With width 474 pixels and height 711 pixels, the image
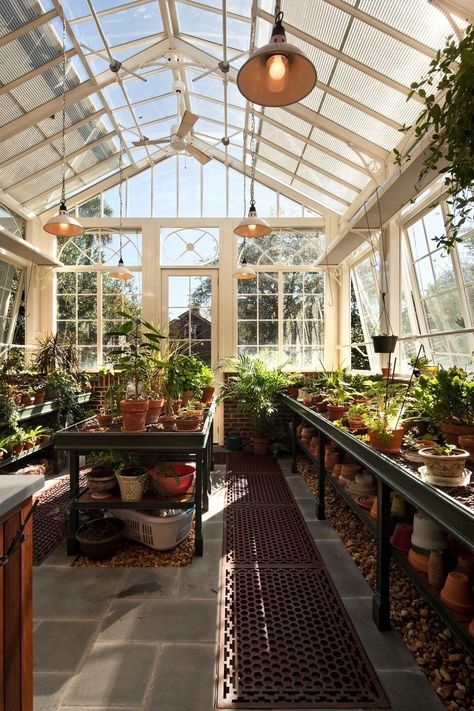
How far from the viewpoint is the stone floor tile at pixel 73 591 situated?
2293mm

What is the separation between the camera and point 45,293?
22.6ft

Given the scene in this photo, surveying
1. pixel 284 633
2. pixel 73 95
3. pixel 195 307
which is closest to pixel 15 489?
pixel 284 633

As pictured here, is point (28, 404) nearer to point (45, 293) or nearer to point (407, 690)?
point (45, 293)

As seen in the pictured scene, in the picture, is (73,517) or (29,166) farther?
(29,166)

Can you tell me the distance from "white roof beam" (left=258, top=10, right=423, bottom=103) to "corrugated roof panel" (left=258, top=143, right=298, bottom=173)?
2131mm

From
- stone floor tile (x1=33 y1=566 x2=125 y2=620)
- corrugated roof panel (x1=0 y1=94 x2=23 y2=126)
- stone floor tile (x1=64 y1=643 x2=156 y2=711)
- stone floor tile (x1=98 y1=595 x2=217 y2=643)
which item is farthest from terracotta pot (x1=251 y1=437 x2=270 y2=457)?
corrugated roof panel (x1=0 y1=94 x2=23 y2=126)

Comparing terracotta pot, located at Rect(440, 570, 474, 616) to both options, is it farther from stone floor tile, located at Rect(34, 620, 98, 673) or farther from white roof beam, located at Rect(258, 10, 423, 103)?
white roof beam, located at Rect(258, 10, 423, 103)

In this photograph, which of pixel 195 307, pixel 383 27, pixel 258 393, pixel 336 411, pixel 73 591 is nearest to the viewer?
pixel 73 591

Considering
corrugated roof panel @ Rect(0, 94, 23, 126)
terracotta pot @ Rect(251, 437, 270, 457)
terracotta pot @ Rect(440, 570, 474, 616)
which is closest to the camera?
terracotta pot @ Rect(440, 570, 474, 616)

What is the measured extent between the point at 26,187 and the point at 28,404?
11.3ft

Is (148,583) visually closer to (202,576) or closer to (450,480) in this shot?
(202,576)

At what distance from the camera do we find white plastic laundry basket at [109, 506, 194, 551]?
9.73 ft

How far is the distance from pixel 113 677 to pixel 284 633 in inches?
33.0

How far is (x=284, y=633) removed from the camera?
83.4 inches
